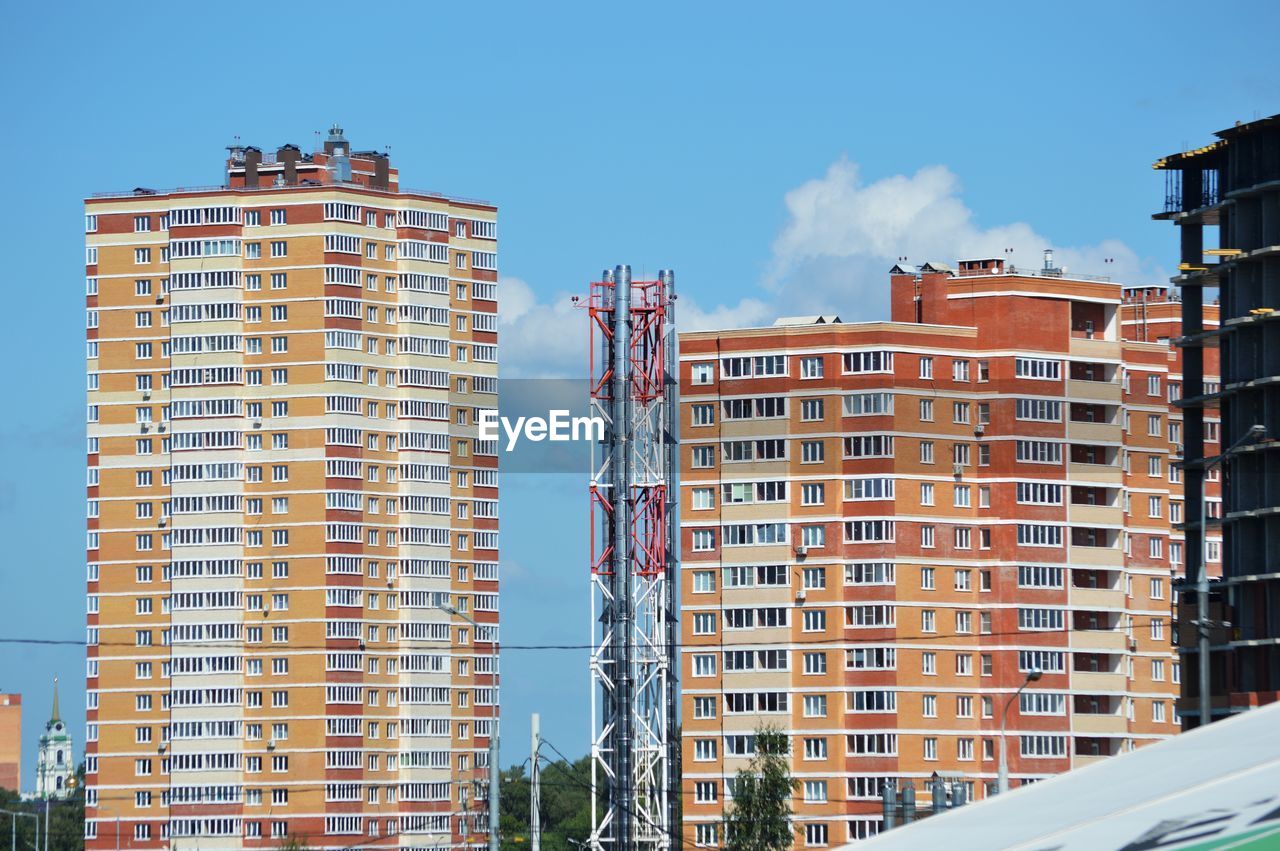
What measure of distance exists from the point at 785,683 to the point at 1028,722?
12.1 metres

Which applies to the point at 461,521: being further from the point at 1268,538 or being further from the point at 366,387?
the point at 1268,538

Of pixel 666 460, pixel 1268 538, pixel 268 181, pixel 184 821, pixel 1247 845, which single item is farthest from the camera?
pixel 268 181

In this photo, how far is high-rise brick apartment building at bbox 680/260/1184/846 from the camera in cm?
11281

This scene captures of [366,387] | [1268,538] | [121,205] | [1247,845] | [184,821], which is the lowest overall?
[184,821]

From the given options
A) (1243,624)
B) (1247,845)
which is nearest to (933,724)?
(1243,624)

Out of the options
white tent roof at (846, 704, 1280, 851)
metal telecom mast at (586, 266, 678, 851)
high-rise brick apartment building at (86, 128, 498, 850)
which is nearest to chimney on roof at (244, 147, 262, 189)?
high-rise brick apartment building at (86, 128, 498, 850)

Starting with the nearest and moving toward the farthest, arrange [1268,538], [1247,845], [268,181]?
[1247,845]
[1268,538]
[268,181]

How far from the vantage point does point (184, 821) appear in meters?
146

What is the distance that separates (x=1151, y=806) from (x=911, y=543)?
8596 centimetres

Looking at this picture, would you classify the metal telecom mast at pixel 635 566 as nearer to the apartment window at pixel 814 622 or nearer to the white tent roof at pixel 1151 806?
the apartment window at pixel 814 622

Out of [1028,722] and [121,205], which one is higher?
[121,205]

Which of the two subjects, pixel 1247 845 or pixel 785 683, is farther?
pixel 785 683

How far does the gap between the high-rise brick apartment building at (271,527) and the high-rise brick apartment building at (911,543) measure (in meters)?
37.7

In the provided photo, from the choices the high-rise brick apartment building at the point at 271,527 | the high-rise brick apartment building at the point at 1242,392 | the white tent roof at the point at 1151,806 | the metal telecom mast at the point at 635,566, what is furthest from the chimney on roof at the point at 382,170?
the white tent roof at the point at 1151,806
